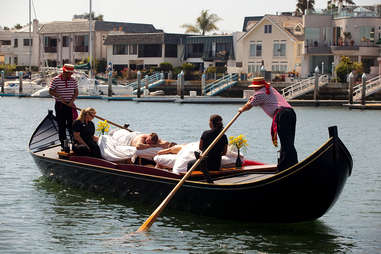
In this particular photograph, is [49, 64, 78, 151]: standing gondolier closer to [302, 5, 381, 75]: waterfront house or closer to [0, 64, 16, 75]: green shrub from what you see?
[302, 5, 381, 75]: waterfront house

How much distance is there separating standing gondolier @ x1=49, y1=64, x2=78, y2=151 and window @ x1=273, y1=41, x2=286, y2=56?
5342cm

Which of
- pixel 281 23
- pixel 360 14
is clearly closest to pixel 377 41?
pixel 360 14

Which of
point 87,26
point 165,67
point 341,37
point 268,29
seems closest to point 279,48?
point 268,29

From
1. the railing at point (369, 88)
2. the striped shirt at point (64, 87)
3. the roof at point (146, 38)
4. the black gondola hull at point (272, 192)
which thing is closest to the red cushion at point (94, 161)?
the black gondola hull at point (272, 192)

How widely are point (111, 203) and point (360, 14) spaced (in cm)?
5211

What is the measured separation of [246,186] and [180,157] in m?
1.74

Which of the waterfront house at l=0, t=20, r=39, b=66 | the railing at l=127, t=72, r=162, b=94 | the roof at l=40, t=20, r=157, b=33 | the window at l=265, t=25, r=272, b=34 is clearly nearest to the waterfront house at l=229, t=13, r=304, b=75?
the window at l=265, t=25, r=272, b=34

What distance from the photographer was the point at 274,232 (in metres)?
12.1

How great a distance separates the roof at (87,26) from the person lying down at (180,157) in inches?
2835

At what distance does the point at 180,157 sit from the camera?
13156 millimetres

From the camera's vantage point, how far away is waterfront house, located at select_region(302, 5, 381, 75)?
62438mm

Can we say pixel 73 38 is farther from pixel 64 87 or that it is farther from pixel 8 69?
pixel 64 87

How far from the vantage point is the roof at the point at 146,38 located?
259 ft

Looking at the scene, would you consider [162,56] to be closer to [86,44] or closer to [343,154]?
[86,44]
